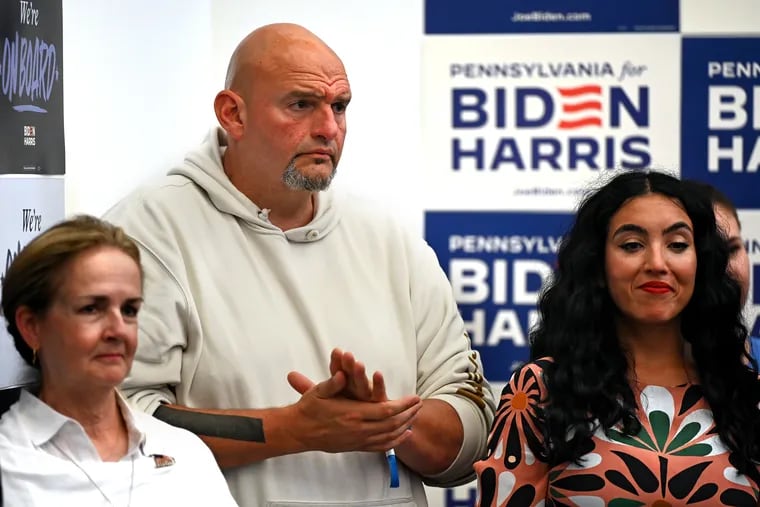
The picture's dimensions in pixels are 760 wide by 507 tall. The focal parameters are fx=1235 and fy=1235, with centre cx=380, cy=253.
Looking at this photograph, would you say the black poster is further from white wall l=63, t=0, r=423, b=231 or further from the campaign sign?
the campaign sign

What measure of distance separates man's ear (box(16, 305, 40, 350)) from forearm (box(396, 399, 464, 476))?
3.05ft

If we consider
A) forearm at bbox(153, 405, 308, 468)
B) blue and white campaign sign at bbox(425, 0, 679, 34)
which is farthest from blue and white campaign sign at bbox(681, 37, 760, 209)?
forearm at bbox(153, 405, 308, 468)

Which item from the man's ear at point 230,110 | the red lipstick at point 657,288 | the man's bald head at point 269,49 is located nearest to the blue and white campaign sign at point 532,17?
the man's bald head at point 269,49

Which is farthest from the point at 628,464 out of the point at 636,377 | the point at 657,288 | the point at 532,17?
the point at 532,17

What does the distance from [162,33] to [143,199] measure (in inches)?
47.9

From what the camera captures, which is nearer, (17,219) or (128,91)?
(17,219)

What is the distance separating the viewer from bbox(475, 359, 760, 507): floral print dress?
2.32 meters

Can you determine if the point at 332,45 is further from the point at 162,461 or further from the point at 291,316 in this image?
the point at 162,461

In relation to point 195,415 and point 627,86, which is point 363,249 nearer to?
point 195,415

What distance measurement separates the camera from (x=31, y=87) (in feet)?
8.47

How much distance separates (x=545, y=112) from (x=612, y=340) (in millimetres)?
1752

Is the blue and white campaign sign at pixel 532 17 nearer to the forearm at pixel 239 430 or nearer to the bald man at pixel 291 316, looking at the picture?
the bald man at pixel 291 316

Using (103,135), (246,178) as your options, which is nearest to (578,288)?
(246,178)

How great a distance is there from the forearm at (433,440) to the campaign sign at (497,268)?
56.2 inches
